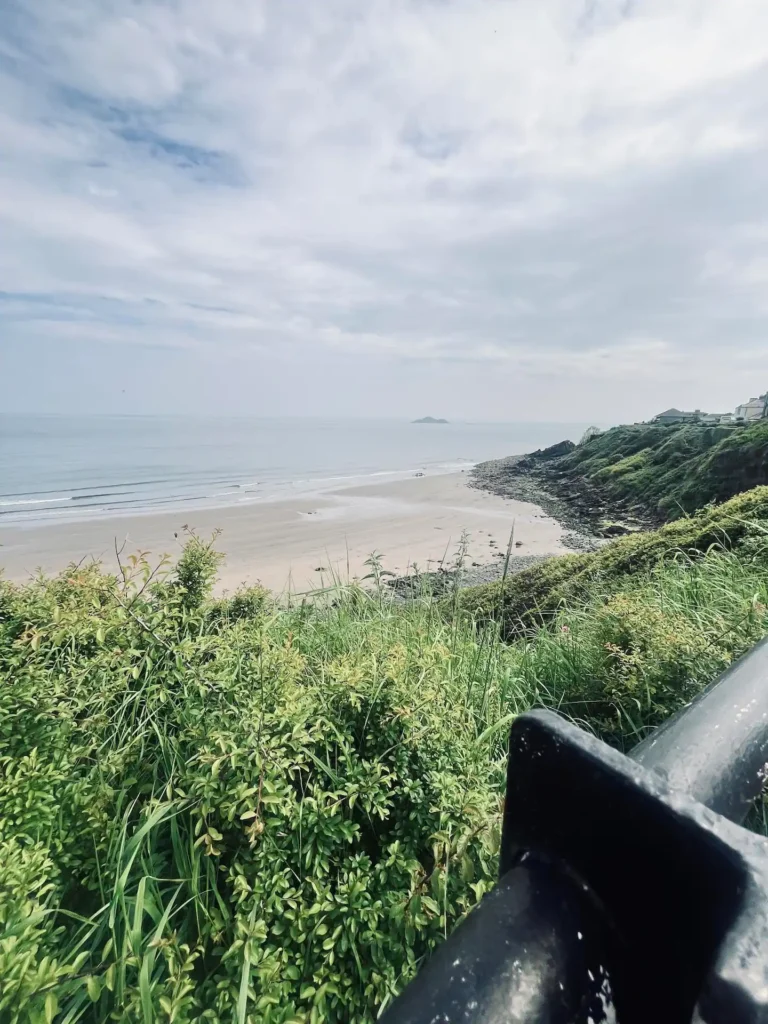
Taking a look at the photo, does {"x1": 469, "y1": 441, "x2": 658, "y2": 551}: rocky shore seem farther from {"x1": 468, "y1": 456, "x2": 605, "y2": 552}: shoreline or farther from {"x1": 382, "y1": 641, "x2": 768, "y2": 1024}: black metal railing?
{"x1": 382, "y1": 641, "x2": 768, "y2": 1024}: black metal railing

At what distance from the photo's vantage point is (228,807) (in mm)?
1845

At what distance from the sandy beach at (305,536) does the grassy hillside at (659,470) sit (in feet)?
15.5

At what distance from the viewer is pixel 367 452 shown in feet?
229

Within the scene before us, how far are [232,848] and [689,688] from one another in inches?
99.0

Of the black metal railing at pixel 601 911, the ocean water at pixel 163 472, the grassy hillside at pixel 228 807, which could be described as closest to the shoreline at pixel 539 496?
the ocean water at pixel 163 472

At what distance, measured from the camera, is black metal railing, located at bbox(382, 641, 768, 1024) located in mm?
390

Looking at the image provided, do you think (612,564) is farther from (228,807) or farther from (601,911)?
(601,911)

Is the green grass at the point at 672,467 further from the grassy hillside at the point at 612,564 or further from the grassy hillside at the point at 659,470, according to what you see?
the grassy hillside at the point at 612,564

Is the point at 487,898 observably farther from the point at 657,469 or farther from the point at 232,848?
the point at 657,469

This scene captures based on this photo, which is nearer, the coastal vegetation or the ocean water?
the coastal vegetation

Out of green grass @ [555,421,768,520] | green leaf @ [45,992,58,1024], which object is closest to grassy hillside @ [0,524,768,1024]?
green leaf @ [45,992,58,1024]

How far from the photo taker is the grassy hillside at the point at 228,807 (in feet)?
5.29

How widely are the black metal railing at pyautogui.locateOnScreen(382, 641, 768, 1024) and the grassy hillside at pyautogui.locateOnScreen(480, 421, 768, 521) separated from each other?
1063cm

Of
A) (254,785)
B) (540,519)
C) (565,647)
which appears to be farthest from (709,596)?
(540,519)
